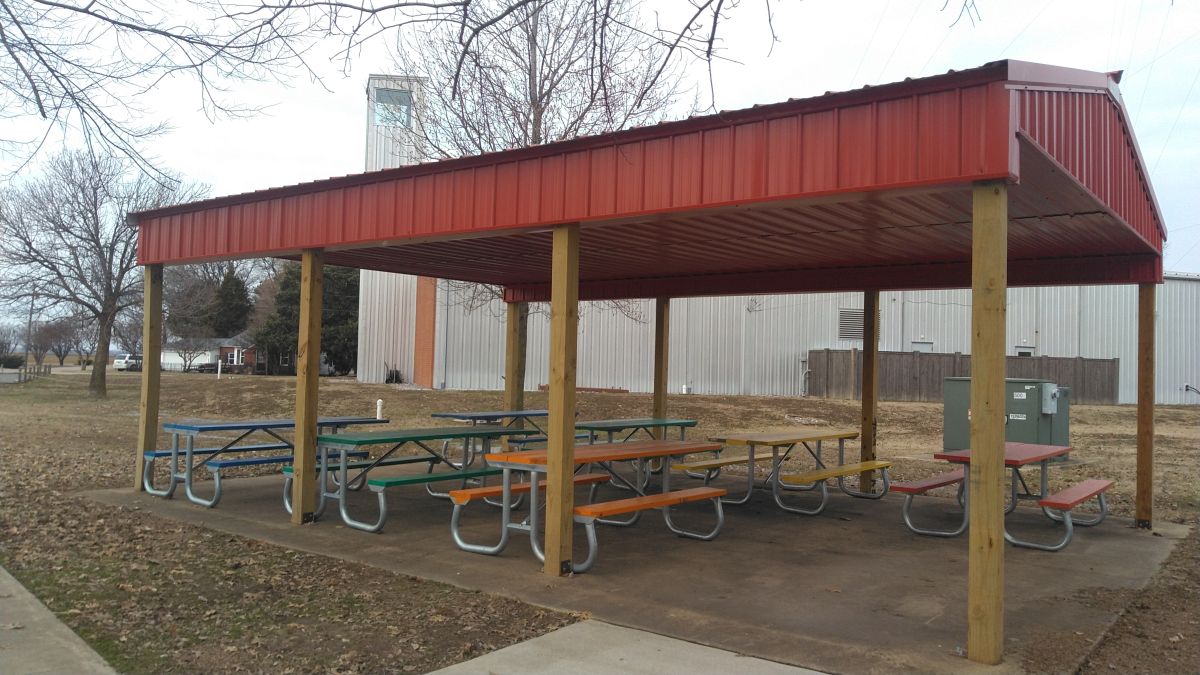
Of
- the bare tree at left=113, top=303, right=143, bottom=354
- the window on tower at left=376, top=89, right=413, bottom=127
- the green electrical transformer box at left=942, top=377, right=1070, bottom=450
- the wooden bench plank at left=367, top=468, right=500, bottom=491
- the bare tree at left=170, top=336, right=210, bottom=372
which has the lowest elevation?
the wooden bench plank at left=367, top=468, right=500, bottom=491

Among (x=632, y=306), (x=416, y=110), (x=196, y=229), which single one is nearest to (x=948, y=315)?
(x=632, y=306)

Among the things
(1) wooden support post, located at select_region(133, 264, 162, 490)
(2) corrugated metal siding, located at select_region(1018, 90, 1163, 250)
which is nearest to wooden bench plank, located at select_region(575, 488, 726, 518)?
(2) corrugated metal siding, located at select_region(1018, 90, 1163, 250)

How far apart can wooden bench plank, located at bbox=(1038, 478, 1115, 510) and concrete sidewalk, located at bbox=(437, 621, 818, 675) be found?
12.1ft

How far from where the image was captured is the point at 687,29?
4.45m

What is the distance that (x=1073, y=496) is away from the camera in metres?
7.41

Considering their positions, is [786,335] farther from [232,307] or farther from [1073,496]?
[232,307]

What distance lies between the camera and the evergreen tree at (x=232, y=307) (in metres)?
57.0

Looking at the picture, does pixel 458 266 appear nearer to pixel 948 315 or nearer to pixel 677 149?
pixel 677 149

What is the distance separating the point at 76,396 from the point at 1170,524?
3038cm

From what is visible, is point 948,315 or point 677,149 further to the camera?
point 948,315

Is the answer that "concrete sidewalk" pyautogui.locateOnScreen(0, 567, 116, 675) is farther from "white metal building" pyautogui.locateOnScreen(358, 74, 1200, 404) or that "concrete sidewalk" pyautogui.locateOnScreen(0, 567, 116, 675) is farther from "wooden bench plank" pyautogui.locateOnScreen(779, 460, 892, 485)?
"white metal building" pyautogui.locateOnScreen(358, 74, 1200, 404)

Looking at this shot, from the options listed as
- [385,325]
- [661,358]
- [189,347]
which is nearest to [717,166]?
[661,358]

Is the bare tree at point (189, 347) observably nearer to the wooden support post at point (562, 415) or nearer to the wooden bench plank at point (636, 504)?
the wooden bench plank at point (636, 504)

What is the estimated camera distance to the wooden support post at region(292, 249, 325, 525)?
816cm
